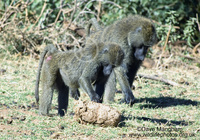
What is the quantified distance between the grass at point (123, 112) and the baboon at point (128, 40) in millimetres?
432

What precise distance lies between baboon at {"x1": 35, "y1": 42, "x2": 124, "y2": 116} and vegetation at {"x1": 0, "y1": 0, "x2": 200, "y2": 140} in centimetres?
38

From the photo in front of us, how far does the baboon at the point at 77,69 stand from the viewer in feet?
16.5

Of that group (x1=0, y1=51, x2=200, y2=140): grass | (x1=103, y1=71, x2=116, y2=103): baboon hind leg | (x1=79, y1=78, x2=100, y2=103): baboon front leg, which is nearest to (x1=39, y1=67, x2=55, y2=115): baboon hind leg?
(x1=0, y1=51, x2=200, y2=140): grass

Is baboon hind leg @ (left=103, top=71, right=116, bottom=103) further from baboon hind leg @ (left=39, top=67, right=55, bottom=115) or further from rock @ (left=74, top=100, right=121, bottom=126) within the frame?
rock @ (left=74, top=100, right=121, bottom=126)

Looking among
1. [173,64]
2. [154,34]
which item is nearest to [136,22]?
[154,34]

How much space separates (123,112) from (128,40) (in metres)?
1.37

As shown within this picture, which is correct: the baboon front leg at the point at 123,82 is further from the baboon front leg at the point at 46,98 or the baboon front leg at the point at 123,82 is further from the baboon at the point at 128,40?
the baboon front leg at the point at 46,98

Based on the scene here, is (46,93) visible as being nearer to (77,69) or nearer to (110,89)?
(77,69)

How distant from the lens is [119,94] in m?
7.36

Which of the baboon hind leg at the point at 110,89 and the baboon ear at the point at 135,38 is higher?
the baboon ear at the point at 135,38

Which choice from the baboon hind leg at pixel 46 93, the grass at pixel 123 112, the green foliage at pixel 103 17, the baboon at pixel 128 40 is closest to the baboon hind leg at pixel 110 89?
the baboon at pixel 128 40

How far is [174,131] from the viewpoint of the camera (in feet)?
15.3

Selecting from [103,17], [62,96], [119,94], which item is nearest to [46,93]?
[62,96]

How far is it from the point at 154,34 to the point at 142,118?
1.64 meters
